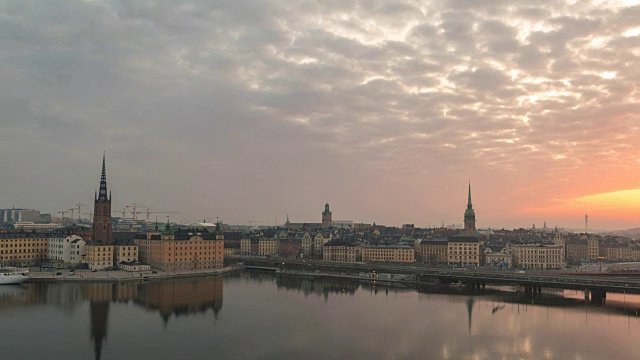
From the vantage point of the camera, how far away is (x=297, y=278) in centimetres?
7962

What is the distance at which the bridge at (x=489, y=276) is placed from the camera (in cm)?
5766

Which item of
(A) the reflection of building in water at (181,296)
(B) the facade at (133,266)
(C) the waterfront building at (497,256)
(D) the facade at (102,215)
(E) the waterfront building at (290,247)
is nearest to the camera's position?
(A) the reflection of building in water at (181,296)

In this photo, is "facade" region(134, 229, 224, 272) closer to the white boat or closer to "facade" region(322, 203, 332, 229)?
the white boat

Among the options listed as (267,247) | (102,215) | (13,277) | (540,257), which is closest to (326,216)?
(267,247)

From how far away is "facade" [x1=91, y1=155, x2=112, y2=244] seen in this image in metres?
86.3

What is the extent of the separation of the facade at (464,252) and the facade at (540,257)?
317 inches

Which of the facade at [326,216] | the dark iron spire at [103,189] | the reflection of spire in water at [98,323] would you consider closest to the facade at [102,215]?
the dark iron spire at [103,189]

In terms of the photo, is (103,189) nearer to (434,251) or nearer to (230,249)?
(230,249)

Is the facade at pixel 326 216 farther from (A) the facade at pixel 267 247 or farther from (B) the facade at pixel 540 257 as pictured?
(B) the facade at pixel 540 257

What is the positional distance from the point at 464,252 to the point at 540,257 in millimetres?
13209

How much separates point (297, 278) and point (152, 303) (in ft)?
103

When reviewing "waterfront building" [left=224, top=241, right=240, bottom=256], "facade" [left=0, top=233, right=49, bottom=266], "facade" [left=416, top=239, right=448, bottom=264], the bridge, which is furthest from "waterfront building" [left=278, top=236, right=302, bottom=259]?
"facade" [left=0, top=233, right=49, bottom=266]

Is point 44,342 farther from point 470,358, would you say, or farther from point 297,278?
point 297,278

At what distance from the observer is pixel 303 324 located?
43.0 meters
